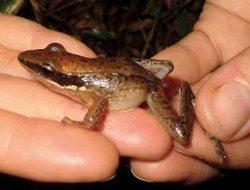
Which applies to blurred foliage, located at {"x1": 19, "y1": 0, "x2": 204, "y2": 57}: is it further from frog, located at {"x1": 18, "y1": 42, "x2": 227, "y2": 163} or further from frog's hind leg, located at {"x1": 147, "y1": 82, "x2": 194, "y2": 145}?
frog's hind leg, located at {"x1": 147, "y1": 82, "x2": 194, "y2": 145}

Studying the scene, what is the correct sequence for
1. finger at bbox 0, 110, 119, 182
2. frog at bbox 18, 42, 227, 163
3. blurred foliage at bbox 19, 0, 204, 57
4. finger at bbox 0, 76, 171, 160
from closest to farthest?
finger at bbox 0, 110, 119, 182 → finger at bbox 0, 76, 171, 160 → frog at bbox 18, 42, 227, 163 → blurred foliage at bbox 19, 0, 204, 57

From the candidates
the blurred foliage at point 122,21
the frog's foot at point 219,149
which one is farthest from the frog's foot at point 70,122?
the blurred foliage at point 122,21

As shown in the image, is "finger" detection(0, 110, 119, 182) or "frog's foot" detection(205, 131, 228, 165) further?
"frog's foot" detection(205, 131, 228, 165)

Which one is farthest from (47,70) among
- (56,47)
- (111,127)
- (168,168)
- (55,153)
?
(168,168)

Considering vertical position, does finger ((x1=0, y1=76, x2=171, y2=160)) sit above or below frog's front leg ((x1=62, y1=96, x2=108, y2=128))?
above

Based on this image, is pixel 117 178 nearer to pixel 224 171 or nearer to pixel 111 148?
pixel 224 171

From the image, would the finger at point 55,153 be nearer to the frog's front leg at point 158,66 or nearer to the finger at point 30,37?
the frog's front leg at point 158,66

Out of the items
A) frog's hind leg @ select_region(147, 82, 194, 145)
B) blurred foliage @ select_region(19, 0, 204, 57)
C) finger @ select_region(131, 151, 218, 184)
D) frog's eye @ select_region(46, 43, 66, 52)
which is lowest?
blurred foliage @ select_region(19, 0, 204, 57)

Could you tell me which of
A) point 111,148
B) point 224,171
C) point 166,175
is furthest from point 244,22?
point 111,148

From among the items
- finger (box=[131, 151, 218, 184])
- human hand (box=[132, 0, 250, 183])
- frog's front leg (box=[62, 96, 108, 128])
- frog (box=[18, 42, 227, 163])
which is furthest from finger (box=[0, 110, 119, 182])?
frog (box=[18, 42, 227, 163])
